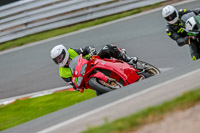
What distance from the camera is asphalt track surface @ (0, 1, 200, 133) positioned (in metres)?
8.62

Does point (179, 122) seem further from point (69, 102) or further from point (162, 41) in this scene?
point (162, 41)

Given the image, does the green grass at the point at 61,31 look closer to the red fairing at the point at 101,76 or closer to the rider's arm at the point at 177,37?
the rider's arm at the point at 177,37

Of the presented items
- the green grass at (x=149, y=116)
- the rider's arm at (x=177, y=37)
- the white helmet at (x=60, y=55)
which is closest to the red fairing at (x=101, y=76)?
the white helmet at (x=60, y=55)

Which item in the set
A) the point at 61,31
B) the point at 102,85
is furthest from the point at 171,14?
the point at 61,31

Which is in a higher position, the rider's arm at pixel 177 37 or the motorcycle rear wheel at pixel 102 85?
the rider's arm at pixel 177 37

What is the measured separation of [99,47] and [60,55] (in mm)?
3228

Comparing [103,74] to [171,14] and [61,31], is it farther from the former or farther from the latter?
[61,31]

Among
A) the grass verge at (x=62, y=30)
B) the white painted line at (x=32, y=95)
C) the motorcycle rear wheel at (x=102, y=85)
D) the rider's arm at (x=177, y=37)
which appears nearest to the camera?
the motorcycle rear wheel at (x=102, y=85)

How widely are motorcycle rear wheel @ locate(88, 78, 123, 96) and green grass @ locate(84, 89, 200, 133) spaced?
2.38 meters

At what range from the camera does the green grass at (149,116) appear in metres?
3.49

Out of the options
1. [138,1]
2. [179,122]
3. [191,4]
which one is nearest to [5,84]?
[138,1]

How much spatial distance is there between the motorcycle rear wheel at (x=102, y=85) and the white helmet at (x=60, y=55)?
0.96m

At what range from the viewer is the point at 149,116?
140 inches

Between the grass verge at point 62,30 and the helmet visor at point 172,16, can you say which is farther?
the grass verge at point 62,30
